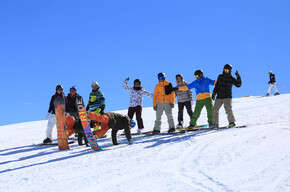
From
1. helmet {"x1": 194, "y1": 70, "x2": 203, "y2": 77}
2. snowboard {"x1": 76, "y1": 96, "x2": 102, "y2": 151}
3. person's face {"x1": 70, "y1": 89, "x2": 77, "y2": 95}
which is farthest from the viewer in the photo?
helmet {"x1": 194, "y1": 70, "x2": 203, "y2": 77}

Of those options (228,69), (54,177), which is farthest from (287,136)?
(54,177)

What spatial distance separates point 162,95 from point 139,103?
6.10 feet

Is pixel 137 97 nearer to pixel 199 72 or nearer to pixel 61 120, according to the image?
pixel 199 72

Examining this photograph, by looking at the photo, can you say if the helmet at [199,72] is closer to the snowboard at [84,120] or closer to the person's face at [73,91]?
the person's face at [73,91]

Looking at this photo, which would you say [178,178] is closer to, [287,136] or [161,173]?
[161,173]

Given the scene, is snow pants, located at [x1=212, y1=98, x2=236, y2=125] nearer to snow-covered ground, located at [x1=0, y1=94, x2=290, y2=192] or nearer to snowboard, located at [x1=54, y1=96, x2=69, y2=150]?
snow-covered ground, located at [x1=0, y1=94, x2=290, y2=192]

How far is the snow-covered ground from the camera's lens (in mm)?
4020

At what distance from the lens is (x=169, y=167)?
4.82m

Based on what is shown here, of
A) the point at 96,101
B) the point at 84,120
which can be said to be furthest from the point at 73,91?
the point at 84,120

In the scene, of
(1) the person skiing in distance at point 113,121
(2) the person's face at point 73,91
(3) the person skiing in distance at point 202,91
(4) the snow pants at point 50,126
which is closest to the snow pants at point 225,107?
(3) the person skiing in distance at point 202,91

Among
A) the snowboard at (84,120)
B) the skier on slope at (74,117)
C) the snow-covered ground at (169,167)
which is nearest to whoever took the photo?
the snow-covered ground at (169,167)

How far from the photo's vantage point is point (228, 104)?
870cm

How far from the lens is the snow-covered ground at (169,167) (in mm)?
4020

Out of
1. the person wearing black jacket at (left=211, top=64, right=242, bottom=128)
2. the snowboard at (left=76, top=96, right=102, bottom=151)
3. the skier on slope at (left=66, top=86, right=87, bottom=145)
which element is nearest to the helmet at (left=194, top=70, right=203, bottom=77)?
the person wearing black jacket at (left=211, top=64, right=242, bottom=128)
